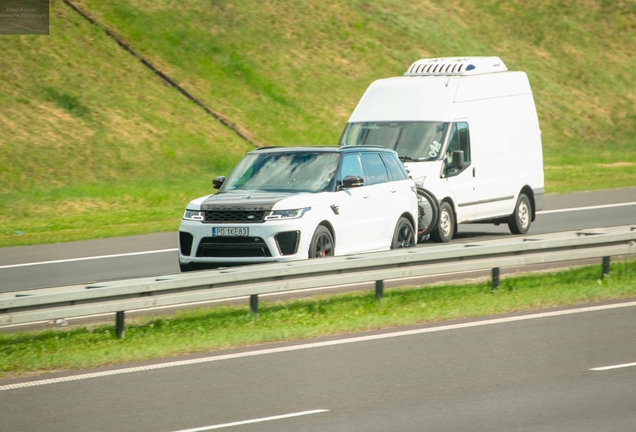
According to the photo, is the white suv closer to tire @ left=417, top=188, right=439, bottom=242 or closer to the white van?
tire @ left=417, top=188, right=439, bottom=242

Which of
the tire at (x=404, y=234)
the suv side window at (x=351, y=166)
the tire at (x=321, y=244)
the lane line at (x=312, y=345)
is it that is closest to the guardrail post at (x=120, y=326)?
the lane line at (x=312, y=345)

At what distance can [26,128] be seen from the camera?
29.1 metres

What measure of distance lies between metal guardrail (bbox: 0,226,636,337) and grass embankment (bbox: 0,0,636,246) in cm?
1039

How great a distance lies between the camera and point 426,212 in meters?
17.3

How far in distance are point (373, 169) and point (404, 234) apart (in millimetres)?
1100

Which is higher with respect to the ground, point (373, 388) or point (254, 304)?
point (254, 304)

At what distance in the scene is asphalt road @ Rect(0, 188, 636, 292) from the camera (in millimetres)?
15570

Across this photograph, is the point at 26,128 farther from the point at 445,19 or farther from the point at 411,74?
the point at 445,19

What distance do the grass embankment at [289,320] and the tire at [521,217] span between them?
6.18m

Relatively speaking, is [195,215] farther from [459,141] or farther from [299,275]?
[459,141]

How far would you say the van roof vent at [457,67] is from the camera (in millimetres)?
19422

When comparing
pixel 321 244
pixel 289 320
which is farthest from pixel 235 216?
pixel 289 320

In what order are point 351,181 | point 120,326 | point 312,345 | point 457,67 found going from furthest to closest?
point 457,67
point 351,181
point 120,326
point 312,345

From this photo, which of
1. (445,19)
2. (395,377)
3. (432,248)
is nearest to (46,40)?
(445,19)
